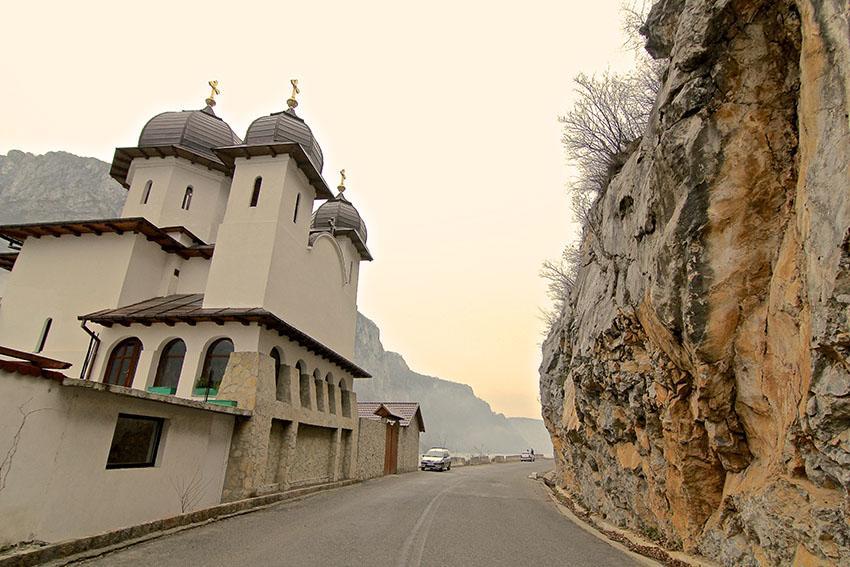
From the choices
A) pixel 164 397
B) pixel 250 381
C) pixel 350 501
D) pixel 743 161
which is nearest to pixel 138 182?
pixel 250 381

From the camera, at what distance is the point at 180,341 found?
15.7 meters

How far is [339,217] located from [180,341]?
12.2 m

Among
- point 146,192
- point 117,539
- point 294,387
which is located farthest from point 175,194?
point 117,539

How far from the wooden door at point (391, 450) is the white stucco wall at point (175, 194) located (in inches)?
572

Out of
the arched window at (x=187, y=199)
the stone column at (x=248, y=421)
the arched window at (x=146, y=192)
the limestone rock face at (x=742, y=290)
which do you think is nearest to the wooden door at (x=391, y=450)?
the stone column at (x=248, y=421)

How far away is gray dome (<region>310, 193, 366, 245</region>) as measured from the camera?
25956mm

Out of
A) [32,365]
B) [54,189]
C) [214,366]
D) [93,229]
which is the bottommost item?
[32,365]

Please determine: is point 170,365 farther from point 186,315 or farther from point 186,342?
point 186,315

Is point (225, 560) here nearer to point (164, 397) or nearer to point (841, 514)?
point (164, 397)

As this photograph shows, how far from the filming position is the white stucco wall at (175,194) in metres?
20.9

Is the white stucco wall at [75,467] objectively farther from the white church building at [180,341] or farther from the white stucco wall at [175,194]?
the white stucco wall at [175,194]

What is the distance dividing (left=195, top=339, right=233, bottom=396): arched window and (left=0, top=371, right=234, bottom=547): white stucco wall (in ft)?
9.55

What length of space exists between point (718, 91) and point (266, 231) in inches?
558

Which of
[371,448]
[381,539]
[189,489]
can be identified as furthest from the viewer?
[371,448]
